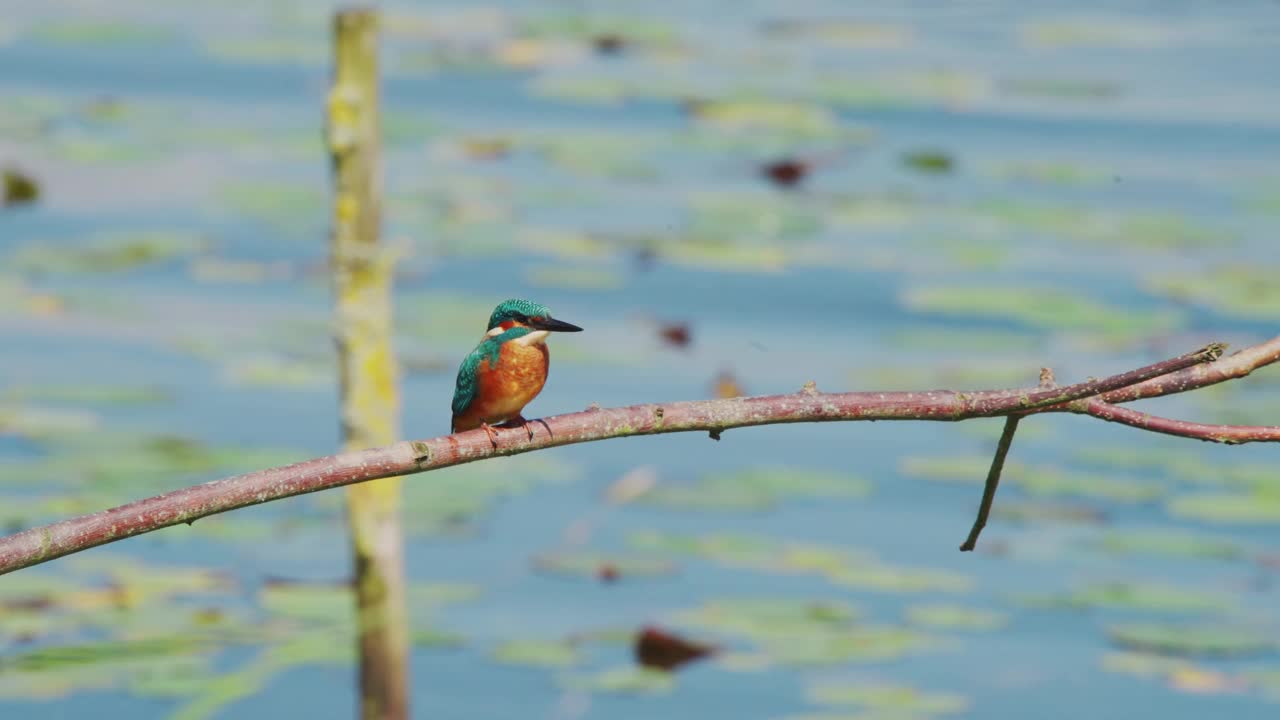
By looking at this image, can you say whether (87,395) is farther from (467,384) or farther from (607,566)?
(467,384)

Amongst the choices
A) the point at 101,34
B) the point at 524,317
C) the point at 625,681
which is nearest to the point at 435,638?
the point at 625,681

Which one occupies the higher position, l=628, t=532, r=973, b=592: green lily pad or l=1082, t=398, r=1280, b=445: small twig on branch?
l=628, t=532, r=973, b=592: green lily pad

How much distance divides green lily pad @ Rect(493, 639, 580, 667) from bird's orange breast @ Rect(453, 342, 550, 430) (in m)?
2.52

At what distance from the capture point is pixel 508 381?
10.3 feet

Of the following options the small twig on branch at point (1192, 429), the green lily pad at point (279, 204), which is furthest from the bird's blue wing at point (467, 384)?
the green lily pad at point (279, 204)

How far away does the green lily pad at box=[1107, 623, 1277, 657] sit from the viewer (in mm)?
5617

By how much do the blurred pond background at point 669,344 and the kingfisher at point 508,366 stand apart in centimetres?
172

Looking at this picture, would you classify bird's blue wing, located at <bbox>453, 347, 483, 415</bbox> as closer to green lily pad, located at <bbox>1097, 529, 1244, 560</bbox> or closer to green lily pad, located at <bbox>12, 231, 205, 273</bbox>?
green lily pad, located at <bbox>1097, 529, 1244, 560</bbox>

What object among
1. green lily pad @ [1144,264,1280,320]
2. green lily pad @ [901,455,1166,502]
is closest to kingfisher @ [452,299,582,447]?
green lily pad @ [901,455,1166,502]

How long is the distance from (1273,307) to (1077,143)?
370cm

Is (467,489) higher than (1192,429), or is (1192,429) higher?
(467,489)

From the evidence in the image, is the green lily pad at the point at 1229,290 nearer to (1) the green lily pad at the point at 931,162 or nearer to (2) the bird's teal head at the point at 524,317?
(1) the green lily pad at the point at 931,162

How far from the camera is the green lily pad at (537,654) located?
5.59 m

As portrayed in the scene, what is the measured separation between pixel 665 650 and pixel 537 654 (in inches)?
15.5
